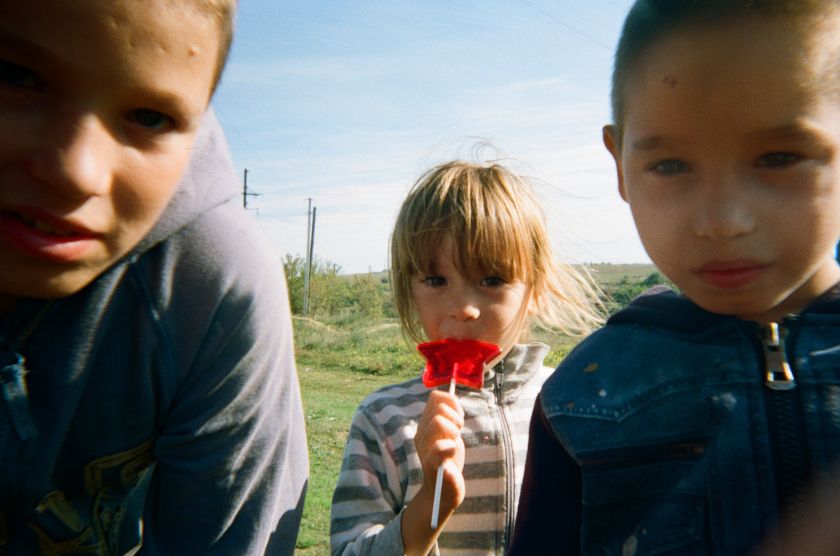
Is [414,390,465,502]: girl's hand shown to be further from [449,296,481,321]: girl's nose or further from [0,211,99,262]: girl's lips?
[0,211,99,262]: girl's lips

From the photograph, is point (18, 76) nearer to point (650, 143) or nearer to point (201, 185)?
point (201, 185)

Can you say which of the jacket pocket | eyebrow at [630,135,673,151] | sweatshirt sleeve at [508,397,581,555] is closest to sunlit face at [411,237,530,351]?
sweatshirt sleeve at [508,397,581,555]

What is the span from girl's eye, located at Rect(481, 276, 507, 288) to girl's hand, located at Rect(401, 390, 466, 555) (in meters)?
0.48

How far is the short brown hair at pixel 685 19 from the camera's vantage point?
46.9 inches

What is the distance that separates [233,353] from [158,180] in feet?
1.50

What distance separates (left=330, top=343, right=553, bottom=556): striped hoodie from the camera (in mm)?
2094

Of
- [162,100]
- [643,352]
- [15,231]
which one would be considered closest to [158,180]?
[162,100]

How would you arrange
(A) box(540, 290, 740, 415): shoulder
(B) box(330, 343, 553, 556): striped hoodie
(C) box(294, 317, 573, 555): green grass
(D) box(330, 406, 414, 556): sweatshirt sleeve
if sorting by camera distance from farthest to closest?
(C) box(294, 317, 573, 555): green grass, (B) box(330, 343, 553, 556): striped hoodie, (D) box(330, 406, 414, 556): sweatshirt sleeve, (A) box(540, 290, 740, 415): shoulder

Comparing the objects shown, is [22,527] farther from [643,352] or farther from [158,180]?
[643,352]

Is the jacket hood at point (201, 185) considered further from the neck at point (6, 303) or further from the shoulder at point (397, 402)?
the shoulder at point (397, 402)

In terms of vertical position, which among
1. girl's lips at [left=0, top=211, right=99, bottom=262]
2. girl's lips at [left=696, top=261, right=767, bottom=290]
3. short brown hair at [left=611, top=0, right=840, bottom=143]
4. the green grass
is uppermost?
short brown hair at [left=611, top=0, right=840, bottom=143]

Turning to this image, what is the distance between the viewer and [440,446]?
5.85ft

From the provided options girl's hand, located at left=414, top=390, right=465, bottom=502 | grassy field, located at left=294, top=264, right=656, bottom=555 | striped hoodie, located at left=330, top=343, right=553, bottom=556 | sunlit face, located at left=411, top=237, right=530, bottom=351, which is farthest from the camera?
grassy field, located at left=294, top=264, right=656, bottom=555

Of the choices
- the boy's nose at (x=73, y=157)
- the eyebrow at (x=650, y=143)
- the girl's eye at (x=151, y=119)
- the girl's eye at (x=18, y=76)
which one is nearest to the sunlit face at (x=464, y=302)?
the eyebrow at (x=650, y=143)
